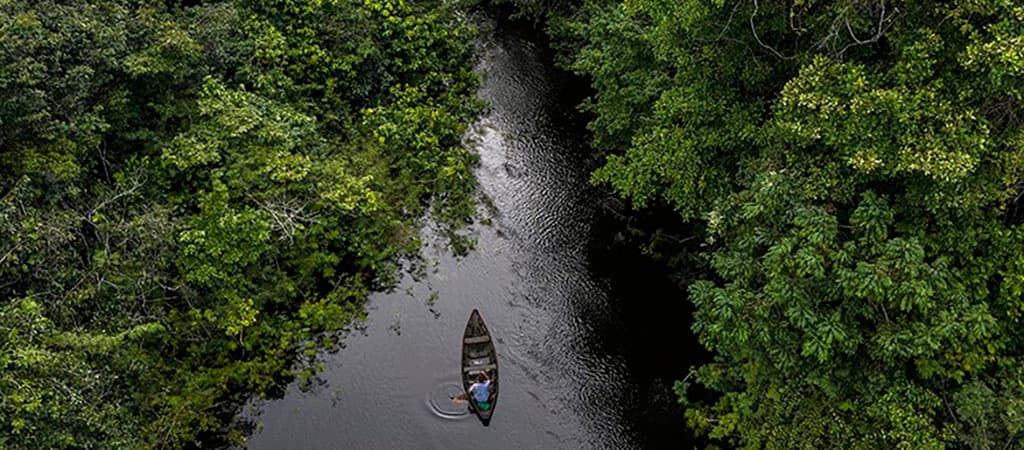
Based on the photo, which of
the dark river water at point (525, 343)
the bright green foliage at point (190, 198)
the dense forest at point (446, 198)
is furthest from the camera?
the dark river water at point (525, 343)

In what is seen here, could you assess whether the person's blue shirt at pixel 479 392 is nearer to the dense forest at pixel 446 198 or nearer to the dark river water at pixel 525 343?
the dark river water at pixel 525 343

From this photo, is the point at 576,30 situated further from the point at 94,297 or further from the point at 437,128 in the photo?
the point at 94,297

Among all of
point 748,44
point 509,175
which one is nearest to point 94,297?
point 509,175

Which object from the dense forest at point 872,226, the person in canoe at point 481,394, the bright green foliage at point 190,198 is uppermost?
the dense forest at point 872,226

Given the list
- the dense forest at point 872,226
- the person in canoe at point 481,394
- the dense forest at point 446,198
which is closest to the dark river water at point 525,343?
the person in canoe at point 481,394

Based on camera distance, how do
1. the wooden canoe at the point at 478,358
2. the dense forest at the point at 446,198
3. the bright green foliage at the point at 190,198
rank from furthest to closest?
1. the wooden canoe at the point at 478,358
2. the bright green foliage at the point at 190,198
3. the dense forest at the point at 446,198

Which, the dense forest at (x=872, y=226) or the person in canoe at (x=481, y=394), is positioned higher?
the dense forest at (x=872, y=226)

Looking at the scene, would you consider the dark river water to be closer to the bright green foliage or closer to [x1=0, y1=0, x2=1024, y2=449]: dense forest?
[x1=0, y1=0, x2=1024, y2=449]: dense forest

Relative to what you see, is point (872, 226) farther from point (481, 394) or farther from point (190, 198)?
point (190, 198)
